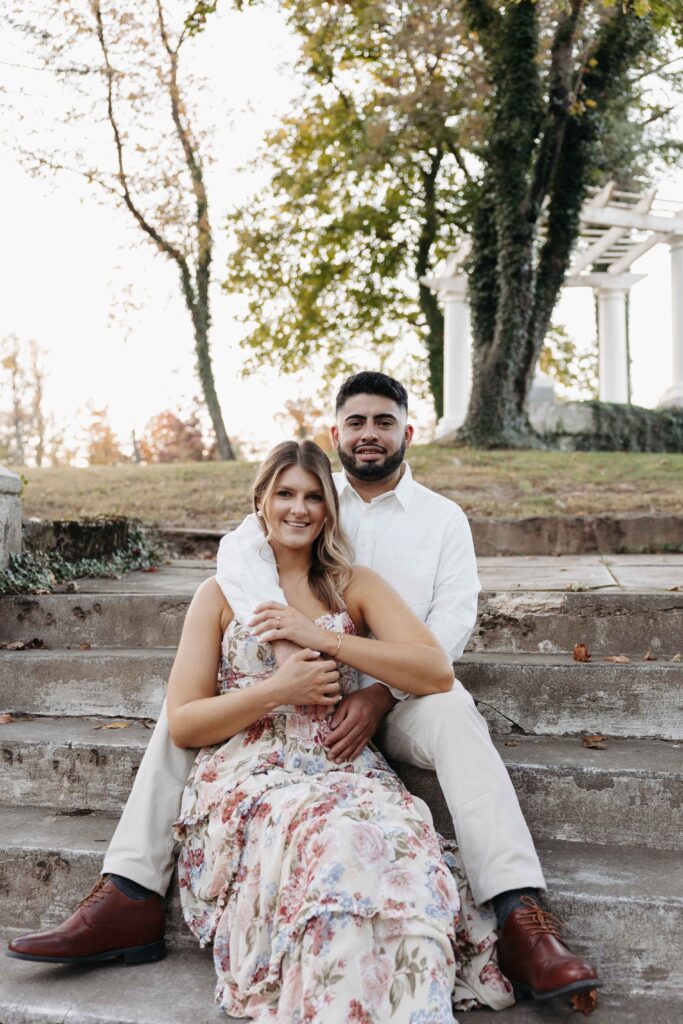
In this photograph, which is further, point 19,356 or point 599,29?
Result: point 19,356

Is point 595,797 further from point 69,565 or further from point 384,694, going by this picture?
point 69,565

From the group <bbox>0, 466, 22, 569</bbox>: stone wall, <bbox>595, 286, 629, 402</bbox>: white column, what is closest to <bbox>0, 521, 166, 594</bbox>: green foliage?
<bbox>0, 466, 22, 569</bbox>: stone wall

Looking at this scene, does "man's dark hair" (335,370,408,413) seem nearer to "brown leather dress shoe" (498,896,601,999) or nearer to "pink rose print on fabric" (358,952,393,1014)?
"brown leather dress shoe" (498,896,601,999)

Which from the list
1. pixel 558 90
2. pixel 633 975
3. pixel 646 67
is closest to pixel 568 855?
pixel 633 975

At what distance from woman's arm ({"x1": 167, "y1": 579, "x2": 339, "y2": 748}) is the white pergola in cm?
1288

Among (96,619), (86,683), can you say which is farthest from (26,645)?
(86,683)

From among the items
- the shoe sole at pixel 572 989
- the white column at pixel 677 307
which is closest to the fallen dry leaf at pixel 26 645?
the shoe sole at pixel 572 989

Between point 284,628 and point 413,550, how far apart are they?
0.77 metres

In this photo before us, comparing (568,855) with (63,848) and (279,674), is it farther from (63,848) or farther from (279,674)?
(63,848)

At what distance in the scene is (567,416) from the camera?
14.1 m

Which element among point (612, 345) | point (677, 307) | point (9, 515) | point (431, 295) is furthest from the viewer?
Result: point (431, 295)

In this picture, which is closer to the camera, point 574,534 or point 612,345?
point 574,534

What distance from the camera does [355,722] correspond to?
9.02ft

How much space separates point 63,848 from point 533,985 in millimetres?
1465
